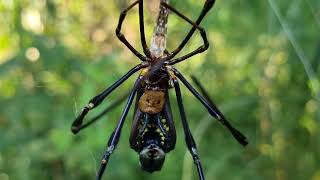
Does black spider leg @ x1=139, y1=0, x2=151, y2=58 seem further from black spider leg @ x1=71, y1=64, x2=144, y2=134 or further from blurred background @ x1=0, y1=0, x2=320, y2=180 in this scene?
blurred background @ x1=0, y1=0, x2=320, y2=180

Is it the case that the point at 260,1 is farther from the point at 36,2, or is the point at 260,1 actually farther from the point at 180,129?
the point at 36,2

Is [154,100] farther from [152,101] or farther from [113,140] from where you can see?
[113,140]

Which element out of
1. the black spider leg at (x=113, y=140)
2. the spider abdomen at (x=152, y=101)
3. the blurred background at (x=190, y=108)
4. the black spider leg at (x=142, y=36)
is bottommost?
the blurred background at (x=190, y=108)

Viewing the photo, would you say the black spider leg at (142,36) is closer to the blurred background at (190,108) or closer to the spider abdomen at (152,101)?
the spider abdomen at (152,101)

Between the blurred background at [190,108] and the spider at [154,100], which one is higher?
the spider at [154,100]

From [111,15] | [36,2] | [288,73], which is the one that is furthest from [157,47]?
[111,15]

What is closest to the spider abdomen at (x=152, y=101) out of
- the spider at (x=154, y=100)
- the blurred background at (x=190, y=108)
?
the spider at (x=154, y=100)

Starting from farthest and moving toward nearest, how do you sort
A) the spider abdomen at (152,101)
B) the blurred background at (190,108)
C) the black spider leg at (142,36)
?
the blurred background at (190,108) → the spider abdomen at (152,101) → the black spider leg at (142,36)

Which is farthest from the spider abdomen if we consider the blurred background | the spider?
the blurred background
